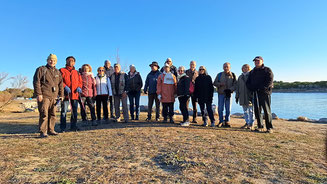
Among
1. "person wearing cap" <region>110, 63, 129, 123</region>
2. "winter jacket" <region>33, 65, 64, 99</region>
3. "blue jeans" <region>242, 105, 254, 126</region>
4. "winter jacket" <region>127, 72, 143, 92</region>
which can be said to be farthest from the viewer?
"winter jacket" <region>127, 72, 143, 92</region>

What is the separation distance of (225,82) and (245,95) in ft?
2.48

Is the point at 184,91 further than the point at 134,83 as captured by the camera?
No

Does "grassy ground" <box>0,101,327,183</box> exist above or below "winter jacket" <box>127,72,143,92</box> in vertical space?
below

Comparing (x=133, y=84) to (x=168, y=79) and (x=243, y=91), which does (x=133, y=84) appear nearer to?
(x=168, y=79)

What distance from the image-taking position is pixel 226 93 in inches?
242

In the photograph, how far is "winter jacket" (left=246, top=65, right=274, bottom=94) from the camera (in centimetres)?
535

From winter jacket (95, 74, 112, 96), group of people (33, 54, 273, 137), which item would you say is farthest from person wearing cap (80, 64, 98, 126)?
winter jacket (95, 74, 112, 96)

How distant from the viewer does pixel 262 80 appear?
541 cm

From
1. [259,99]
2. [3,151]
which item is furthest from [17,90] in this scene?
[259,99]

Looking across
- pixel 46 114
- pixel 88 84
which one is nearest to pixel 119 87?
pixel 88 84

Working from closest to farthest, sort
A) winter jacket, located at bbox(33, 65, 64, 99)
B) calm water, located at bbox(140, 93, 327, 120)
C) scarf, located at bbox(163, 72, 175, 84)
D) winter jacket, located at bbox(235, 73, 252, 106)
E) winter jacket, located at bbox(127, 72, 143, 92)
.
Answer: winter jacket, located at bbox(33, 65, 64, 99)
winter jacket, located at bbox(235, 73, 252, 106)
scarf, located at bbox(163, 72, 175, 84)
winter jacket, located at bbox(127, 72, 143, 92)
calm water, located at bbox(140, 93, 327, 120)

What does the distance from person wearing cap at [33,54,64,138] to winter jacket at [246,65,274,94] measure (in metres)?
5.76

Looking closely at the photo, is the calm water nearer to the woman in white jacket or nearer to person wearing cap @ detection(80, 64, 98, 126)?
the woman in white jacket

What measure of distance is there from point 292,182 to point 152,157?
2.11 meters
